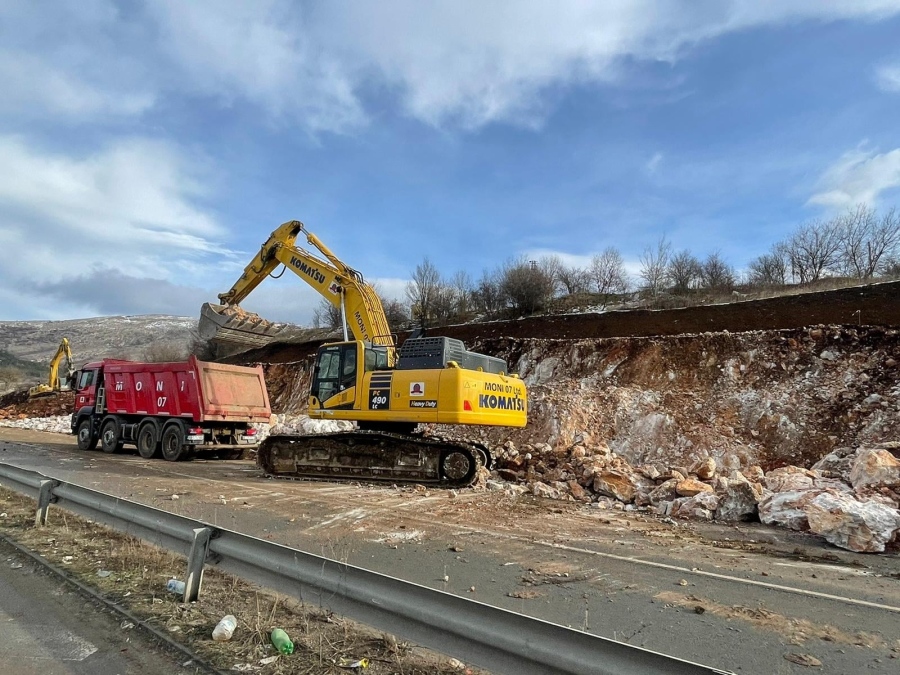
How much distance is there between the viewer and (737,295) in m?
27.2

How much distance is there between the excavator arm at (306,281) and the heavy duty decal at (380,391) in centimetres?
89

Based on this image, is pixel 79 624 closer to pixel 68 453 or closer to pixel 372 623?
pixel 372 623

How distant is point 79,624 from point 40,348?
148421 mm

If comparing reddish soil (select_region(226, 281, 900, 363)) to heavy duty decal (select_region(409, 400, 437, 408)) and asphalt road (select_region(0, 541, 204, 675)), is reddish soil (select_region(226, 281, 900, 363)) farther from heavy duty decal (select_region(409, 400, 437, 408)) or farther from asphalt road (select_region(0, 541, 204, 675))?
asphalt road (select_region(0, 541, 204, 675))

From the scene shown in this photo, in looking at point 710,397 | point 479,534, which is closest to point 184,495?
point 479,534

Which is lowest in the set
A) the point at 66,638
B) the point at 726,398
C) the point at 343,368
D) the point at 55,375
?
the point at 66,638

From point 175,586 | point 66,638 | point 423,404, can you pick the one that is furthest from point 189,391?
point 66,638

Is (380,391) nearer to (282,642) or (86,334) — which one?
(282,642)

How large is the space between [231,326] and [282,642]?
39.7 ft

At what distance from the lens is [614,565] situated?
598 centimetres

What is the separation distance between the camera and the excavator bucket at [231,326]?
47.7 ft

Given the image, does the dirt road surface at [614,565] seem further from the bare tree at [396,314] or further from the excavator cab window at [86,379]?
the bare tree at [396,314]

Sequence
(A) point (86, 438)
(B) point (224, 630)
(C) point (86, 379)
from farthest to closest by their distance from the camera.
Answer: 1. (C) point (86, 379)
2. (A) point (86, 438)
3. (B) point (224, 630)

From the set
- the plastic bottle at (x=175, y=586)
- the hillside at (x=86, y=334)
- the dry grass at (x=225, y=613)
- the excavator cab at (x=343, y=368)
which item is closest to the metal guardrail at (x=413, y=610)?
the plastic bottle at (x=175, y=586)
